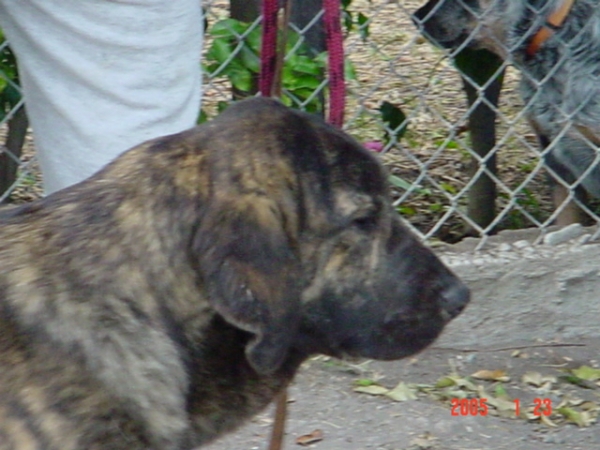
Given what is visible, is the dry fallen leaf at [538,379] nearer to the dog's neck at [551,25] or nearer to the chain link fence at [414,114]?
the chain link fence at [414,114]

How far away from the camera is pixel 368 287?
2.13 metres

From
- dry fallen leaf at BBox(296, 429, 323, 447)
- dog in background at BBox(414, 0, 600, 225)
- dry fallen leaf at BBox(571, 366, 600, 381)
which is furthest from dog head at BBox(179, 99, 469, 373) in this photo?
dog in background at BBox(414, 0, 600, 225)

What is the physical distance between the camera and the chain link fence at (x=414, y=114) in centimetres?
355

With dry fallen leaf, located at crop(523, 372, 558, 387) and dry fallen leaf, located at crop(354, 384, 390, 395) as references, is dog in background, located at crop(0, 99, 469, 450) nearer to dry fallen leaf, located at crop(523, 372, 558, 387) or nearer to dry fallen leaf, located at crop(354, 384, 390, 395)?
dry fallen leaf, located at crop(354, 384, 390, 395)

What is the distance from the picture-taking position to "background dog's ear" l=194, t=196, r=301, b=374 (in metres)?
1.85

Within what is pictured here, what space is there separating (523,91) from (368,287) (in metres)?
2.53

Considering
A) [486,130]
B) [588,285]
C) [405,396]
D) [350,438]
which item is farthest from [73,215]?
[486,130]

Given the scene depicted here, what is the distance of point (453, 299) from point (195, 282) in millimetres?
627

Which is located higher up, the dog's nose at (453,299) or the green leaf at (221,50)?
the green leaf at (221,50)

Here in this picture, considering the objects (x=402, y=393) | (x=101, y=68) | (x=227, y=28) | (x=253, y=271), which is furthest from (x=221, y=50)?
(x=253, y=271)

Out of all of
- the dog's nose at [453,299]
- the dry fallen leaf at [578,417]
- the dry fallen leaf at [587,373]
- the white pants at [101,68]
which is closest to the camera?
the dog's nose at [453,299]

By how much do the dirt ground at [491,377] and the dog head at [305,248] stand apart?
105 cm

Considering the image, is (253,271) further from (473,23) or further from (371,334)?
(473,23)
